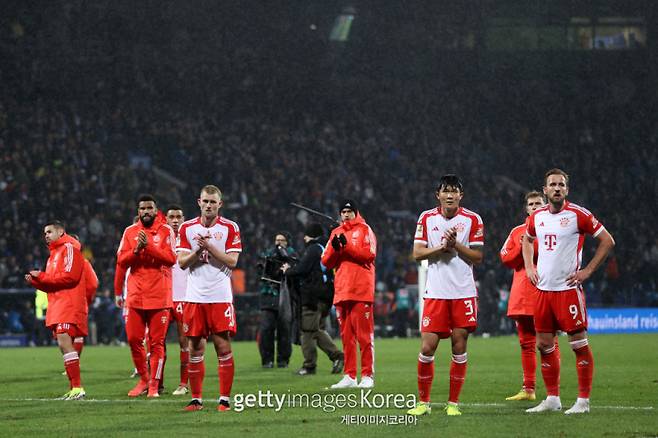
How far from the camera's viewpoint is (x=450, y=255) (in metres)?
10.9

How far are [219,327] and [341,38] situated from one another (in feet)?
135

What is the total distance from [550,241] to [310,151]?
117 ft

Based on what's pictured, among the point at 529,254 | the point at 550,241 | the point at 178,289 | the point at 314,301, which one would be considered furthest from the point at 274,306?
the point at 550,241

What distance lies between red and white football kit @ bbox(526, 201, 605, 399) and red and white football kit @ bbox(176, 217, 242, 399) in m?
3.09

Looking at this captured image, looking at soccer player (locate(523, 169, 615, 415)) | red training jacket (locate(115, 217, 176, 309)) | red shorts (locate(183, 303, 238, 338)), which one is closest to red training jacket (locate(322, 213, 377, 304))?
red training jacket (locate(115, 217, 176, 309))

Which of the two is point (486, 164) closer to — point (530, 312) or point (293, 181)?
point (293, 181)

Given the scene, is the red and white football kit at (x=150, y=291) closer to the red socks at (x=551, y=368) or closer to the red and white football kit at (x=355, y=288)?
the red and white football kit at (x=355, y=288)

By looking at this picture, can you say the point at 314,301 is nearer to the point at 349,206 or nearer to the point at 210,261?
the point at 349,206

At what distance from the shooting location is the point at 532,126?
51.4 metres

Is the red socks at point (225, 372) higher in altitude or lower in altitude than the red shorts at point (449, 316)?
lower

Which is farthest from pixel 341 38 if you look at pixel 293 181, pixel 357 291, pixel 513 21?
pixel 357 291

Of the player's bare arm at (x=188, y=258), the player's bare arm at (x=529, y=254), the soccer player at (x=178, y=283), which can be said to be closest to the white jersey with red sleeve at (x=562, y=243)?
the player's bare arm at (x=529, y=254)

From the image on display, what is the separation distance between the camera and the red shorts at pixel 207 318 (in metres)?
11.4

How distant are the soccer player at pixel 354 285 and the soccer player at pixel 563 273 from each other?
3729 mm
